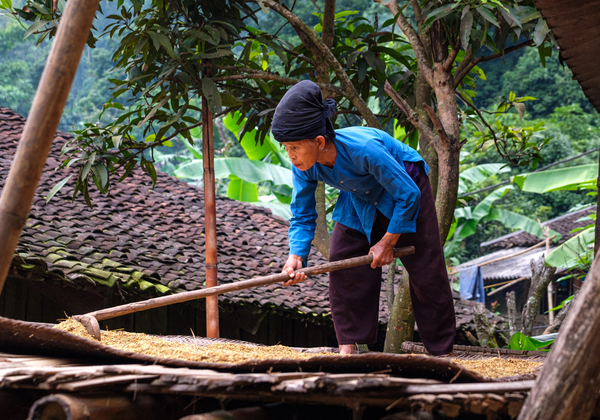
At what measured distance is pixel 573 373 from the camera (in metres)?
0.95

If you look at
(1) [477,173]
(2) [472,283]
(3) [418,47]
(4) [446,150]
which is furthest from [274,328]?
(1) [477,173]

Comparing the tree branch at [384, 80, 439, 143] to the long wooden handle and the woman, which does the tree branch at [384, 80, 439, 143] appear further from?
the long wooden handle

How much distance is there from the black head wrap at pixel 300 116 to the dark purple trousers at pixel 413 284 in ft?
1.73

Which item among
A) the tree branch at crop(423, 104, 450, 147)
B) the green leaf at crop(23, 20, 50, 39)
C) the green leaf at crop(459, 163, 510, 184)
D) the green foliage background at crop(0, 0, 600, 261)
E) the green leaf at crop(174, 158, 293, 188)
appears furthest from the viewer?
the green foliage background at crop(0, 0, 600, 261)

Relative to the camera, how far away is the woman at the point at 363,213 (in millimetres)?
1956

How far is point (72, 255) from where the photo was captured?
3930 millimetres

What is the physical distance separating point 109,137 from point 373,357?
96.3 inches

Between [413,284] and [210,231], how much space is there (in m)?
1.12

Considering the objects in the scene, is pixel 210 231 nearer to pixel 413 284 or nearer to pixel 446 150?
pixel 413 284

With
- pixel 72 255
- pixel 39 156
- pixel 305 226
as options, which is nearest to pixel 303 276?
pixel 305 226

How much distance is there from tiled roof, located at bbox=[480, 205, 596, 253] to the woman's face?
345 inches

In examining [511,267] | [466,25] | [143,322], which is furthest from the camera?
[511,267]

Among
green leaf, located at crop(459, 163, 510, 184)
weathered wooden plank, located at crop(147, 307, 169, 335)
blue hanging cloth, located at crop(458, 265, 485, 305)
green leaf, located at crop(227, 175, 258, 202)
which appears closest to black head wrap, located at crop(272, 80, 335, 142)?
weathered wooden plank, located at crop(147, 307, 169, 335)

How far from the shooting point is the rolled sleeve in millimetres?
2268
